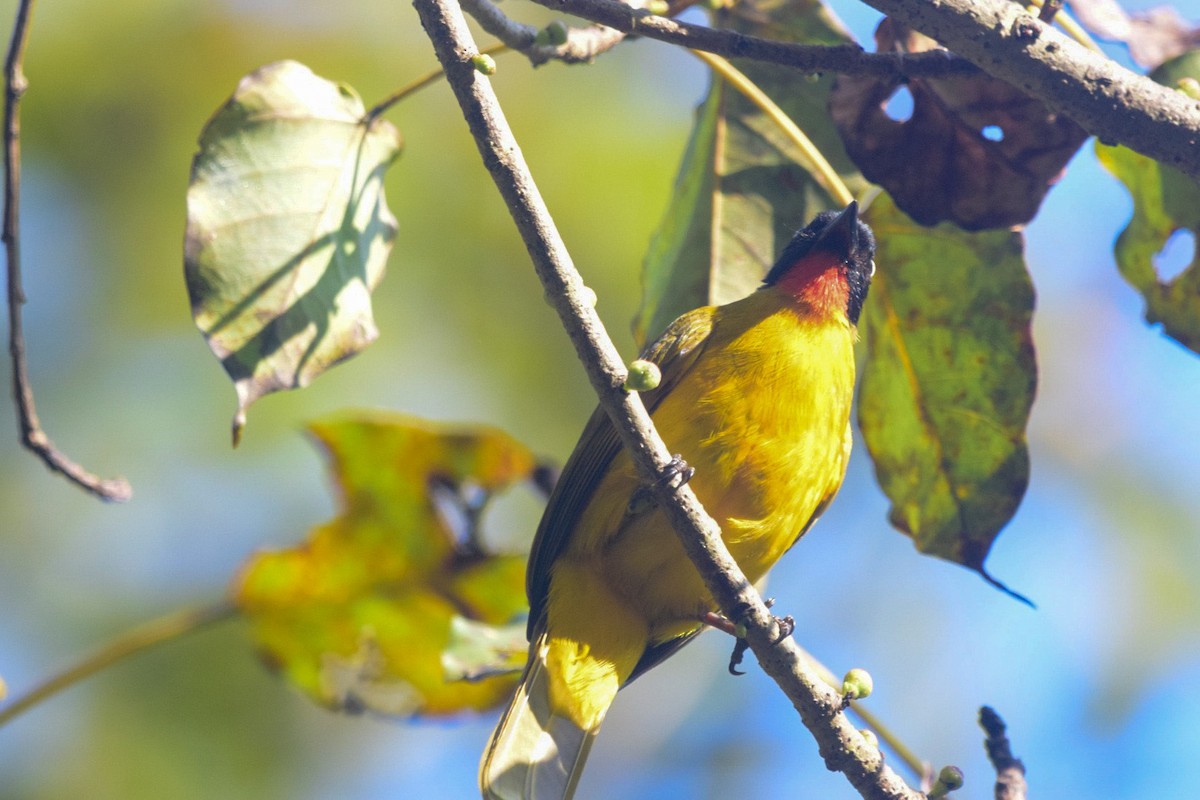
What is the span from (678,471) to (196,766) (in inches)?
171

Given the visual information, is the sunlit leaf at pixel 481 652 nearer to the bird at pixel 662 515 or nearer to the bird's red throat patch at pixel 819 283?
the bird at pixel 662 515

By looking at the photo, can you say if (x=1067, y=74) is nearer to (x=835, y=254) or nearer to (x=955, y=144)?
(x=955, y=144)

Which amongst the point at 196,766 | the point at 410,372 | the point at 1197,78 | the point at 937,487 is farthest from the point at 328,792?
the point at 1197,78

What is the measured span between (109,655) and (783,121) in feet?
6.63

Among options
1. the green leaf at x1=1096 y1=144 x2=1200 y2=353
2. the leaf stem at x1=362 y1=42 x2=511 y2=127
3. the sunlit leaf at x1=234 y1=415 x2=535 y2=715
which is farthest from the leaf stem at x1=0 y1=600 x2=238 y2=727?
the green leaf at x1=1096 y1=144 x2=1200 y2=353

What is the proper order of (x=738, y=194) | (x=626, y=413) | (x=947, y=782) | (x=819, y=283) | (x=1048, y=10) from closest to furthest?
(x=626, y=413), (x=947, y=782), (x=1048, y=10), (x=738, y=194), (x=819, y=283)

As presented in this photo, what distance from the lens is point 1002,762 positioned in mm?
2451

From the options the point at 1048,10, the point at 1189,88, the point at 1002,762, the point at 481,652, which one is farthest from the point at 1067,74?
the point at 481,652

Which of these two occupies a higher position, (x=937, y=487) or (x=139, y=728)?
(x=937, y=487)

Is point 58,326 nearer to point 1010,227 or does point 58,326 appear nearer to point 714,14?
point 714,14

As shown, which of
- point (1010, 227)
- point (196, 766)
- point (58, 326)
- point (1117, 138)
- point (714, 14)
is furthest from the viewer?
point (58, 326)

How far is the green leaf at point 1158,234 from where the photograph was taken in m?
2.62

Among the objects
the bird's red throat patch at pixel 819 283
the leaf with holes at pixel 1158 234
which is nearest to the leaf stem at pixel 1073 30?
the leaf with holes at pixel 1158 234

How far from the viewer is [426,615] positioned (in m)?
3.64
